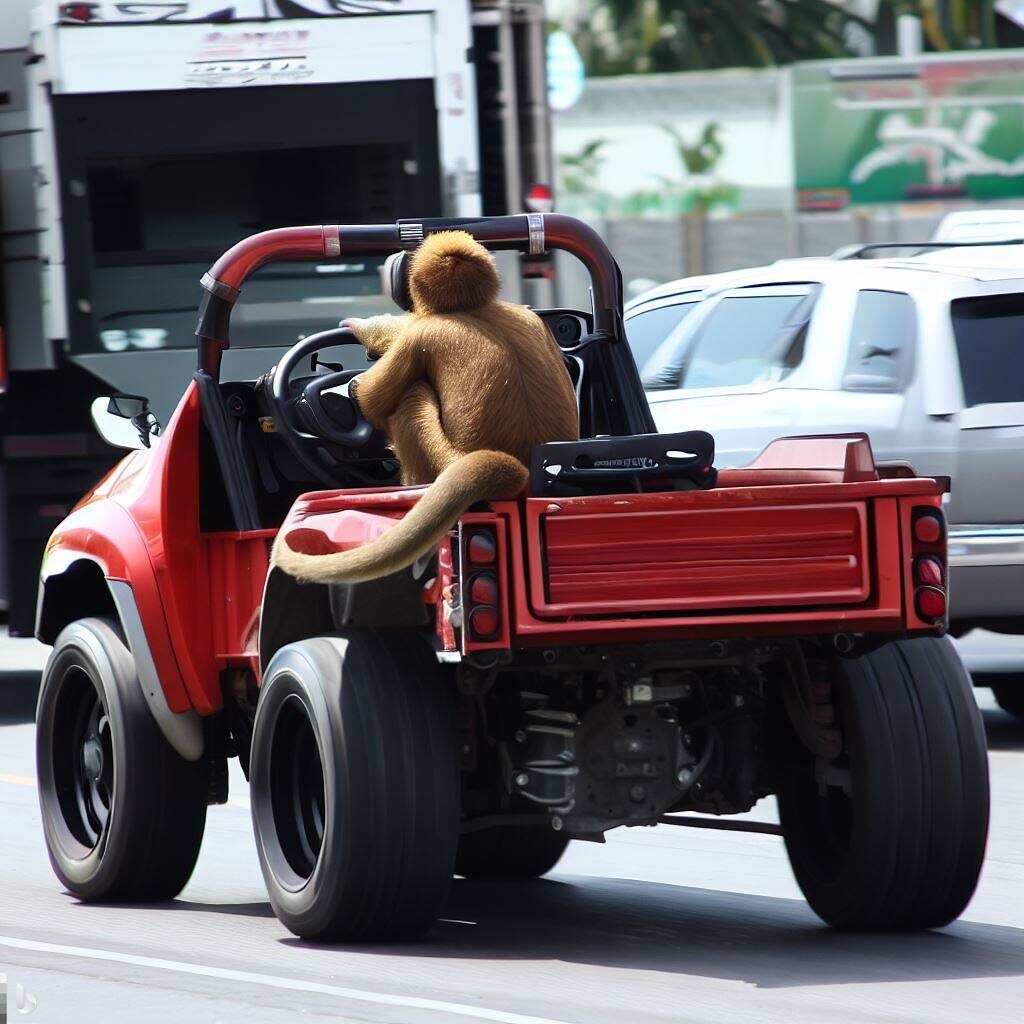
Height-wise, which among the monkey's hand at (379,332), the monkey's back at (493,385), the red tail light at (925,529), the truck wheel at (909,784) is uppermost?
the monkey's hand at (379,332)

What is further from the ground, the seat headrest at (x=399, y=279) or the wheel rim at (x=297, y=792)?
the seat headrest at (x=399, y=279)

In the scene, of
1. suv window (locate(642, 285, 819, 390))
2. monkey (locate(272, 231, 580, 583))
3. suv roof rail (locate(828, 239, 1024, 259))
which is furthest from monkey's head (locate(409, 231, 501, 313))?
suv roof rail (locate(828, 239, 1024, 259))

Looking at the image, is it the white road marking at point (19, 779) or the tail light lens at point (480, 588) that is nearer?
the tail light lens at point (480, 588)

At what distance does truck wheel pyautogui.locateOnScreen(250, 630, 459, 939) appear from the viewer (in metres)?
6.16

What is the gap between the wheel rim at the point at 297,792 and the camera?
6.65 meters

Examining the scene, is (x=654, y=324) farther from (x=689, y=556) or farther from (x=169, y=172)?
(x=689, y=556)

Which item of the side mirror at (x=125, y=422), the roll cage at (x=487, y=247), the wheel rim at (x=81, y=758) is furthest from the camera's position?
the side mirror at (x=125, y=422)

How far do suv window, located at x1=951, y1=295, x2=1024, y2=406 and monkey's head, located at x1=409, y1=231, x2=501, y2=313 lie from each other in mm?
4554

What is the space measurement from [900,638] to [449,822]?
1258 millimetres

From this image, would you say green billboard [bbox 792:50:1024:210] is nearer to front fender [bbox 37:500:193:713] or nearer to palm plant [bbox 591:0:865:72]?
palm plant [bbox 591:0:865:72]

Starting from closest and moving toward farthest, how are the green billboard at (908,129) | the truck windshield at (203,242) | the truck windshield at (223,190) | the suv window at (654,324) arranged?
the suv window at (654,324) < the truck windshield at (223,190) < the truck windshield at (203,242) < the green billboard at (908,129)

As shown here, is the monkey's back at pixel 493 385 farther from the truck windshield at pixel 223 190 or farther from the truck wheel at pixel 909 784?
the truck windshield at pixel 223 190

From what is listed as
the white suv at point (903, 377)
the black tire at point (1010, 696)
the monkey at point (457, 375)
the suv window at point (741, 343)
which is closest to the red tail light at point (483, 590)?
the monkey at point (457, 375)

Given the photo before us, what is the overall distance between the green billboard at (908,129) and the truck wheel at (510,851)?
108 feet
